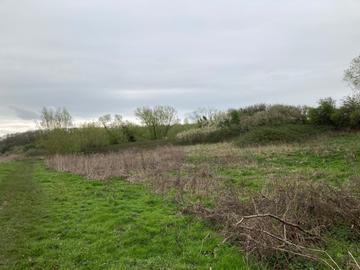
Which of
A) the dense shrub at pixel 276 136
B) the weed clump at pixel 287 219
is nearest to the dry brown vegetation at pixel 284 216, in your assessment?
the weed clump at pixel 287 219

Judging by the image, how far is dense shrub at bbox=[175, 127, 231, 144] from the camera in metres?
34.2

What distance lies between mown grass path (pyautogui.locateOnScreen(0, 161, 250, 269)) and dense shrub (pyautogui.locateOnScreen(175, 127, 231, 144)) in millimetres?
Answer: 24600

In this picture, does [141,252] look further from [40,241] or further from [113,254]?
[40,241]

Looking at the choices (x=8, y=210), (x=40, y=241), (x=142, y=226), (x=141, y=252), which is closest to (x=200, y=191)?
(x=142, y=226)

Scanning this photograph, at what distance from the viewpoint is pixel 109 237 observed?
640 centimetres

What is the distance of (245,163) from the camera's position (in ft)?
48.0

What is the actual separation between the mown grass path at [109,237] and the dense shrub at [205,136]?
80.7 ft

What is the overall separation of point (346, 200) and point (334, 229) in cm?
70

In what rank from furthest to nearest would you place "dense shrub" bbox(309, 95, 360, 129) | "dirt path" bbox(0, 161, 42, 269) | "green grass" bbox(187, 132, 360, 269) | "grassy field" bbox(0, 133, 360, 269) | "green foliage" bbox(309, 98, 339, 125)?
1. "green foliage" bbox(309, 98, 339, 125)
2. "dense shrub" bbox(309, 95, 360, 129)
3. "dirt path" bbox(0, 161, 42, 269)
4. "grassy field" bbox(0, 133, 360, 269)
5. "green grass" bbox(187, 132, 360, 269)

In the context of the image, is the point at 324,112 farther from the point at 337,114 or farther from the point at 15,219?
the point at 15,219

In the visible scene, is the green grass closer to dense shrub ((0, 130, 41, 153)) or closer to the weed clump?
the weed clump

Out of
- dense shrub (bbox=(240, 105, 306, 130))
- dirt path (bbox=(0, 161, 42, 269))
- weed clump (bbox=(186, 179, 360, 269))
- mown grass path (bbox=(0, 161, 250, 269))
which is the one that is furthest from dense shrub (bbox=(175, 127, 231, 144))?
weed clump (bbox=(186, 179, 360, 269))

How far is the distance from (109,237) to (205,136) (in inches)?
1173

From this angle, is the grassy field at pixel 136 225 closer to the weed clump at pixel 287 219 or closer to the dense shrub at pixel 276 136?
the weed clump at pixel 287 219
